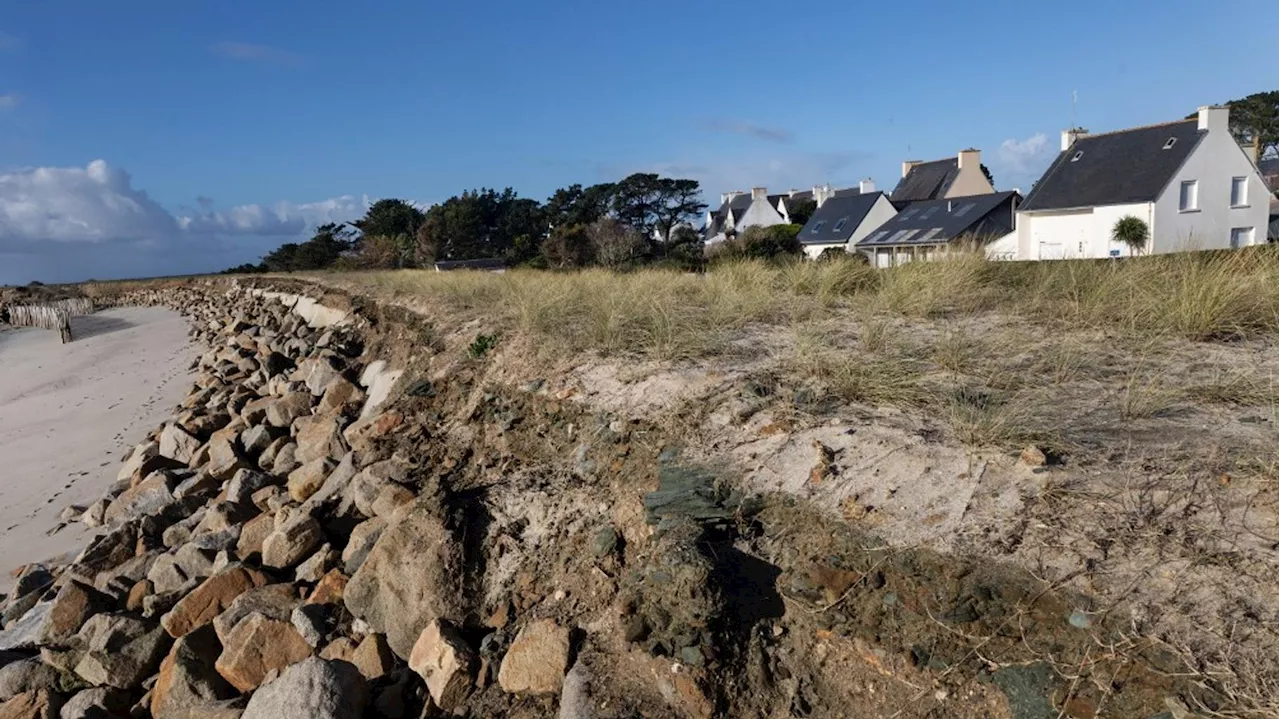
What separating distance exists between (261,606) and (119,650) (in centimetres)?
84

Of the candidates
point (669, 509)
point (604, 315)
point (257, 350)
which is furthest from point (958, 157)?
point (669, 509)

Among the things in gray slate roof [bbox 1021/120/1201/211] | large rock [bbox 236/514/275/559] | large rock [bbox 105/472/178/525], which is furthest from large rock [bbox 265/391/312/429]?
gray slate roof [bbox 1021/120/1201/211]

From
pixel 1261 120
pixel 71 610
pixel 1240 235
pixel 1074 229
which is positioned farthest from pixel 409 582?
pixel 1261 120

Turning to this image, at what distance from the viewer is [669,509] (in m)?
3.60

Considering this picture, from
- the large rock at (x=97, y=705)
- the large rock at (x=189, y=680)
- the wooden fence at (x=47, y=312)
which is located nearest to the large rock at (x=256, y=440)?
the large rock at (x=97, y=705)

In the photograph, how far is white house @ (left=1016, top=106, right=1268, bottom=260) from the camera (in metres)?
23.4

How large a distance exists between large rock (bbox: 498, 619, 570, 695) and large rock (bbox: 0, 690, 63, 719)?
2.61 m

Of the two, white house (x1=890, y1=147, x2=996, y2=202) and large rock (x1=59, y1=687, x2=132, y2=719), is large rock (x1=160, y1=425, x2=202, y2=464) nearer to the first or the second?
large rock (x1=59, y1=687, x2=132, y2=719)

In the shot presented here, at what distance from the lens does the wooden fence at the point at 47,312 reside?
112ft

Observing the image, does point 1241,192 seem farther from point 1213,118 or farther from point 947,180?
point 947,180

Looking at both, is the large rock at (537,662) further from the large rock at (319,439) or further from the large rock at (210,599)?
the large rock at (319,439)

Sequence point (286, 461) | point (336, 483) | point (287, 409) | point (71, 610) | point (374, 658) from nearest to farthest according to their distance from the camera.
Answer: point (374, 658) < point (71, 610) < point (336, 483) < point (286, 461) < point (287, 409)

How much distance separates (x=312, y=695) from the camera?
3031 mm

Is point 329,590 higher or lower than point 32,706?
higher
